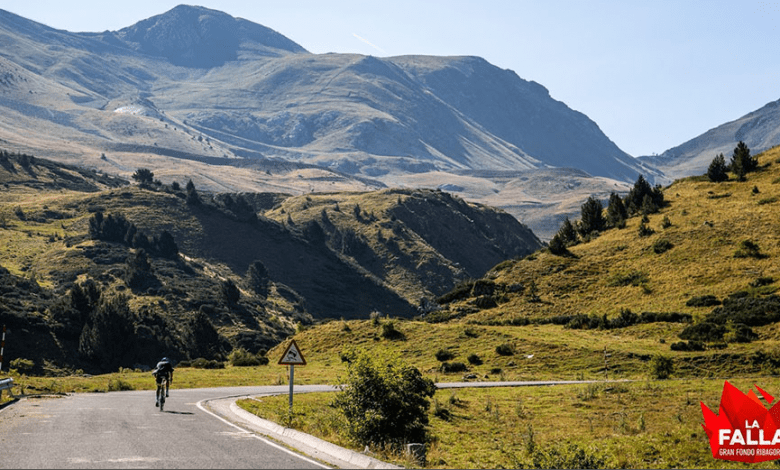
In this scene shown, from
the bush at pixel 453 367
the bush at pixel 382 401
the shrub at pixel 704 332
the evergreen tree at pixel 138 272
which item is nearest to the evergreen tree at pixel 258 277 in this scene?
the evergreen tree at pixel 138 272

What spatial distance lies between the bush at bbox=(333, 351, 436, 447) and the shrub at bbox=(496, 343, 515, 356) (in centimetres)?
3077

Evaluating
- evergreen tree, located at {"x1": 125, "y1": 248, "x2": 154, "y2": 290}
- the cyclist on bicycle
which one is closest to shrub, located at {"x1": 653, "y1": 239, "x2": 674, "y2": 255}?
the cyclist on bicycle

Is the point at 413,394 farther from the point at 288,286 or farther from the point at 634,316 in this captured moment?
the point at 288,286

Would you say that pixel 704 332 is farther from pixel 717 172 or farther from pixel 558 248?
pixel 717 172

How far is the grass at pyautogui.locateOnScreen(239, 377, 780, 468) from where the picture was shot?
20141 mm

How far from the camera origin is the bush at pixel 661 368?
4100cm

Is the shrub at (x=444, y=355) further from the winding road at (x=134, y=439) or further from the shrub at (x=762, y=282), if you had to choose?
the winding road at (x=134, y=439)

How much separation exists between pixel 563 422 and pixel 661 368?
15820 millimetres

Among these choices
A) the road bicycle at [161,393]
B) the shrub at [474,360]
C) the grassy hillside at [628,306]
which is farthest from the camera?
the shrub at [474,360]

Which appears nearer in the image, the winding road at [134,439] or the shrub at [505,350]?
the winding road at [134,439]

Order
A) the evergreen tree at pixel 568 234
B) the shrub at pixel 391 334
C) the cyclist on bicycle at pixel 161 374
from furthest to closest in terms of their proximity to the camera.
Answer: the evergreen tree at pixel 568 234, the shrub at pixel 391 334, the cyclist on bicycle at pixel 161 374

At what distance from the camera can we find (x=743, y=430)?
17.7 metres

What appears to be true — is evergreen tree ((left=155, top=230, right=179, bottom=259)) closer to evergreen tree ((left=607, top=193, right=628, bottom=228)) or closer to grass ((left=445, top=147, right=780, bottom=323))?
grass ((left=445, top=147, right=780, bottom=323))

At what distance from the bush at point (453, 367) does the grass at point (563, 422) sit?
11.8m
